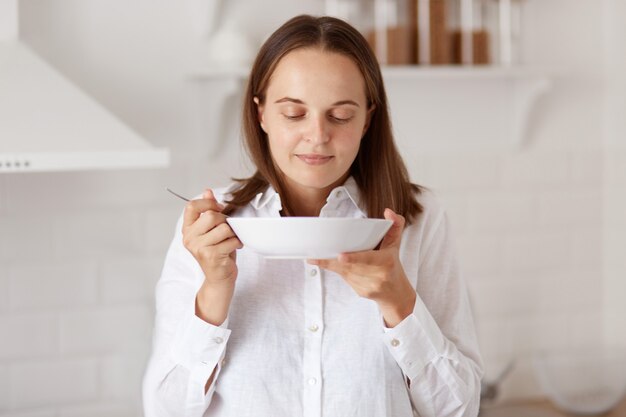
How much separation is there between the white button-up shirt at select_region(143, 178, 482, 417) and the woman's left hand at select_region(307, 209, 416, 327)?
0.02 meters

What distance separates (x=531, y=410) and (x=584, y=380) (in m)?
Result: 0.17

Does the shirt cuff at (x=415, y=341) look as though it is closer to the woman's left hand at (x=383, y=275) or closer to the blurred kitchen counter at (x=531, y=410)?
the woman's left hand at (x=383, y=275)

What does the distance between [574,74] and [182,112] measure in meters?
1.13

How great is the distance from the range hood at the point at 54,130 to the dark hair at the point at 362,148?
0.43 m

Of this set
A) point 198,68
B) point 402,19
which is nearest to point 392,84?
point 402,19

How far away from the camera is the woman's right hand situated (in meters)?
1.30

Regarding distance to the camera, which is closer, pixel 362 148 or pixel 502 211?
pixel 362 148

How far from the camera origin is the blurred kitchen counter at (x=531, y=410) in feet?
8.08

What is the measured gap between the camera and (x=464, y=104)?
8.66 ft

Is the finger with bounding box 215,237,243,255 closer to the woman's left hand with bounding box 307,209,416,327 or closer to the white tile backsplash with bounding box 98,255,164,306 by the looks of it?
the woman's left hand with bounding box 307,209,416,327

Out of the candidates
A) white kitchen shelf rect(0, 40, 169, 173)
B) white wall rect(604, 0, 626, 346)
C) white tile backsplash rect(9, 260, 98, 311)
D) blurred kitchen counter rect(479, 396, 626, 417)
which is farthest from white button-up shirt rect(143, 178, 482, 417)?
white wall rect(604, 0, 626, 346)

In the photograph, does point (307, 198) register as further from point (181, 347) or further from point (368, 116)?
point (181, 347)

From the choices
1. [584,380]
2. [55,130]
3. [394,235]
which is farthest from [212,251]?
[584,380]

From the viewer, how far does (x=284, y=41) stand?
141cm
